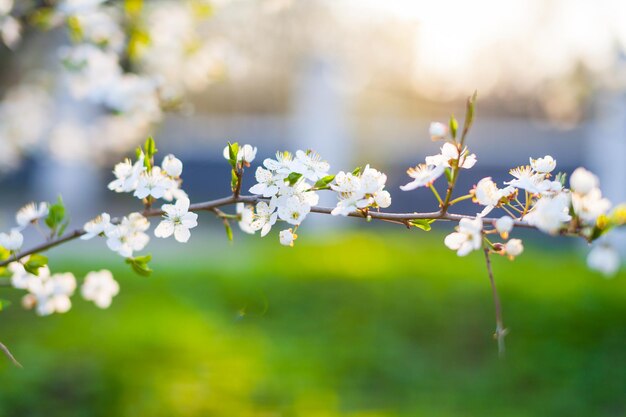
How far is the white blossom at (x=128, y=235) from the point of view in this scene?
1062 mm

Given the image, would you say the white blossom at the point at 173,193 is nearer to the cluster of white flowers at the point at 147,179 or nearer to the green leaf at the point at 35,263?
the cluster of white flowers at the point at 147,179

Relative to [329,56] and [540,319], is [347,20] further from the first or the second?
[540,319]

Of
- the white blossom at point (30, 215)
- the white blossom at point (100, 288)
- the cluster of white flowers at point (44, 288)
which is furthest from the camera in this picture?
the white blossom at point (100, 288)

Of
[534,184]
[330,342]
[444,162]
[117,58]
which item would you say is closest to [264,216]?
[444,162]

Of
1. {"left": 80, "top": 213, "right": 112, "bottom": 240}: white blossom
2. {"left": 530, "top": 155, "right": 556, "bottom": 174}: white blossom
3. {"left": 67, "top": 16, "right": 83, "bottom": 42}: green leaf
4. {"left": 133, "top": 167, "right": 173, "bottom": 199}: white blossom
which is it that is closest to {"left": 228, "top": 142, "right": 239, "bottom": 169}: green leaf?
{"left": 133, "top": 167, "right": 173, "bottom": 199}: white blossom

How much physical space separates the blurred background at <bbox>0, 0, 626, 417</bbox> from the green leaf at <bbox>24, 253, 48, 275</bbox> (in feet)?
1.13

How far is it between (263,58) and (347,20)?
905 millimetres

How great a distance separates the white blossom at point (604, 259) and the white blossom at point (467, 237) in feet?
0.45

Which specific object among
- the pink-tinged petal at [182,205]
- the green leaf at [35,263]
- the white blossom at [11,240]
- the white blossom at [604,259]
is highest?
the pink-tinged petal at [182,205]

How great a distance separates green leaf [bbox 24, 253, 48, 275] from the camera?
110 cm

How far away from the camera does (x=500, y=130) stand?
8.94 m

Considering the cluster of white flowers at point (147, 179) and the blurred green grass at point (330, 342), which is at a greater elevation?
the cluster of white flowers at point (147, 179)

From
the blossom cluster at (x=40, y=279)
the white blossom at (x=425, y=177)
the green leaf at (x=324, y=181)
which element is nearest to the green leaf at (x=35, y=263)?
the blossom cluster at (x=40, y=279)

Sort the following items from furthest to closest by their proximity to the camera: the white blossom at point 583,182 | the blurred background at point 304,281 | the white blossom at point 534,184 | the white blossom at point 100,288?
the blurred background at point 304,281 → the white blossom at point 100,288 → the white blossom at point 534,184 → the white blossom at point 583,182
